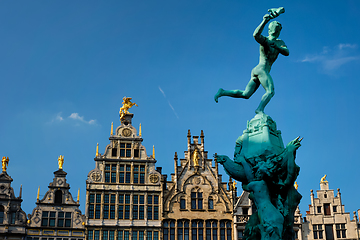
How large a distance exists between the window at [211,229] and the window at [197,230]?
0.37 meters

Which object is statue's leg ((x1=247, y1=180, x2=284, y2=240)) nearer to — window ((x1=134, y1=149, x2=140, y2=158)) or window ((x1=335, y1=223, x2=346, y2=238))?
window ((x1=134, y1=149, x2=140, y2=158))

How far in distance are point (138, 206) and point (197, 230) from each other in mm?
4626

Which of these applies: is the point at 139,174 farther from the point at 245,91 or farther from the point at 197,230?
the point at 245,91

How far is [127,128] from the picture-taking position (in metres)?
39.7

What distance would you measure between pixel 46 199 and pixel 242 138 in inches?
873

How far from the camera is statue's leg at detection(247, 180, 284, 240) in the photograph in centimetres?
1593

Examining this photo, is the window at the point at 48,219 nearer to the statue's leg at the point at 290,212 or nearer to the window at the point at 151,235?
the window at the point at 151,235

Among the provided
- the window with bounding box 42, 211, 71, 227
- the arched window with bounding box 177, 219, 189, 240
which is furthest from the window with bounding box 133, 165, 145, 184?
the window with bounding box 42, 211, 71, 227

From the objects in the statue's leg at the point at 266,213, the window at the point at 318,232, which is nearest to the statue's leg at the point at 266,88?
the statue's leg at the point at 266,213

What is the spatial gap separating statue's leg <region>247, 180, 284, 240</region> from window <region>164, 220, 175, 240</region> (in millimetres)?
20569

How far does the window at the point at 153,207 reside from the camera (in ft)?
121

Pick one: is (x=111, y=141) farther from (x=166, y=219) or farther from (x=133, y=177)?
(x=166, y=219)

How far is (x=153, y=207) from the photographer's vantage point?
37281 millimetres

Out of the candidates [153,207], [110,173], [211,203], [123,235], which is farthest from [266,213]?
[110,173]
